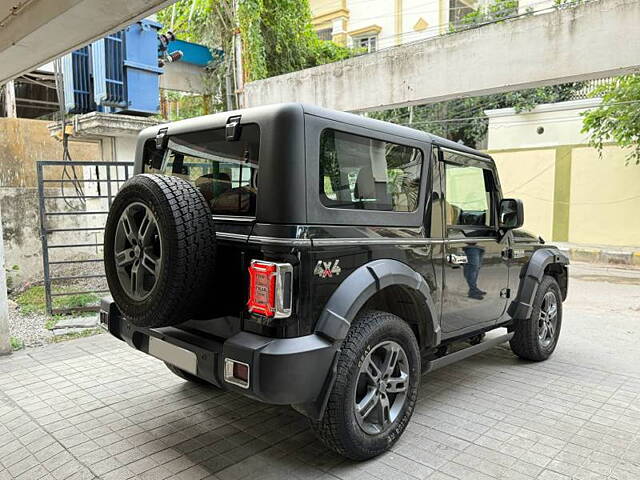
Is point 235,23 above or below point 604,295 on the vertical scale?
above

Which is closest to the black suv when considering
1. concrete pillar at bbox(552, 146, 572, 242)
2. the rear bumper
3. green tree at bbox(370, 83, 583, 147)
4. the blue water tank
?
the rear bumper

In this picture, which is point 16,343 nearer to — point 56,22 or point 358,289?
point 56,22

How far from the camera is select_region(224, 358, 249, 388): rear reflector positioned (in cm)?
235

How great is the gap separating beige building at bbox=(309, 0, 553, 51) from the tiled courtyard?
1820cm

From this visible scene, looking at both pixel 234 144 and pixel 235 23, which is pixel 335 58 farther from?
pixel 234 144

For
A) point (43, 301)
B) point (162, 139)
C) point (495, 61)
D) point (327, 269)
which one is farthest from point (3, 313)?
point (495, 61)

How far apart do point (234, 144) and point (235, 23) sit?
9.30 metres

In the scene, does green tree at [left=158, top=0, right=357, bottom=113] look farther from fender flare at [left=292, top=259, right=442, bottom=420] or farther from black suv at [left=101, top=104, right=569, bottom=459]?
fender flare at [left=292, top=259, right=442, bottom=420]

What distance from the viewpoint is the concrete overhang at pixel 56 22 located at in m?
3.12

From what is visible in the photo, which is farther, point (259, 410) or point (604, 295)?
point (604, 295)

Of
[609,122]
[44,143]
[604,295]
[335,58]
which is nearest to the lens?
[604,295]

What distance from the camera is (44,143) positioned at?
933 cm

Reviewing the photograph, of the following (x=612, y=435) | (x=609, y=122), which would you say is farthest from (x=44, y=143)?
(x=609, y=122)

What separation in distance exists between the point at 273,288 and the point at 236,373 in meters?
0.47
